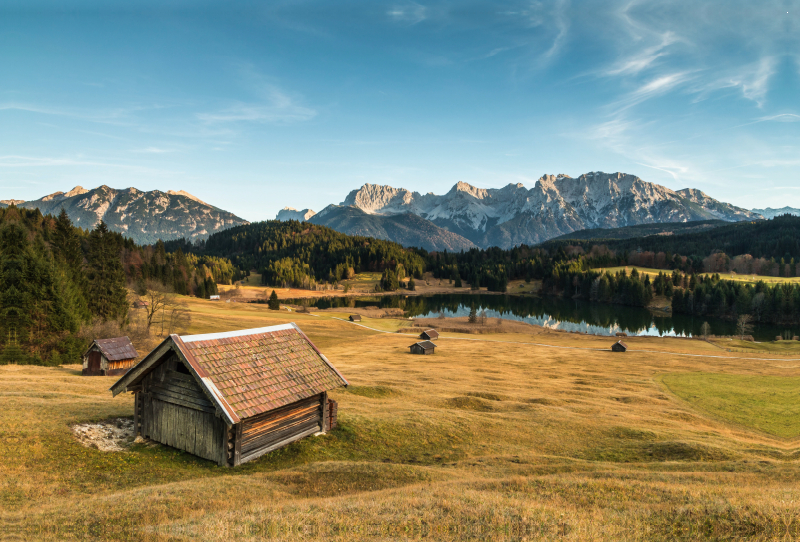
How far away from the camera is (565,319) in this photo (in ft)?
473

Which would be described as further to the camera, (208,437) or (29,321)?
(29,321)

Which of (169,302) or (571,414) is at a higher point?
(169,302)

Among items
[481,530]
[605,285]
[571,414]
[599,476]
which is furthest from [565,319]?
[481,530]

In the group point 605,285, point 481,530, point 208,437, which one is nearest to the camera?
point 481,530

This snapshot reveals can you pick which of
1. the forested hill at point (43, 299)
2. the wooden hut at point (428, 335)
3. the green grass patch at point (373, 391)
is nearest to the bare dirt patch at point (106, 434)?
the green grass patch at point (373, 391)

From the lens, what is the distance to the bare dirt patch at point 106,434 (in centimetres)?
1975

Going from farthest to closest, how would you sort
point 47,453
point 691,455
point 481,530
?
point 691,455, point 47,453, point 481,530

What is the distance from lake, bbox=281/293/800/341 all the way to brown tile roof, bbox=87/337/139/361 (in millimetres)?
110289

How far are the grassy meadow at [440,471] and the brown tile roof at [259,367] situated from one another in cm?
305

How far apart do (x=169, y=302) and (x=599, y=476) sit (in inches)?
2732

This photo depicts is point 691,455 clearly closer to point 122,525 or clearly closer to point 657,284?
point 122,525

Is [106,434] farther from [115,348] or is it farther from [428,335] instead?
[428,335]

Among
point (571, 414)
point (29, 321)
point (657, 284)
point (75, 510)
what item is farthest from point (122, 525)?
point (657, 284)

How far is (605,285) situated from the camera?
190375 mm
